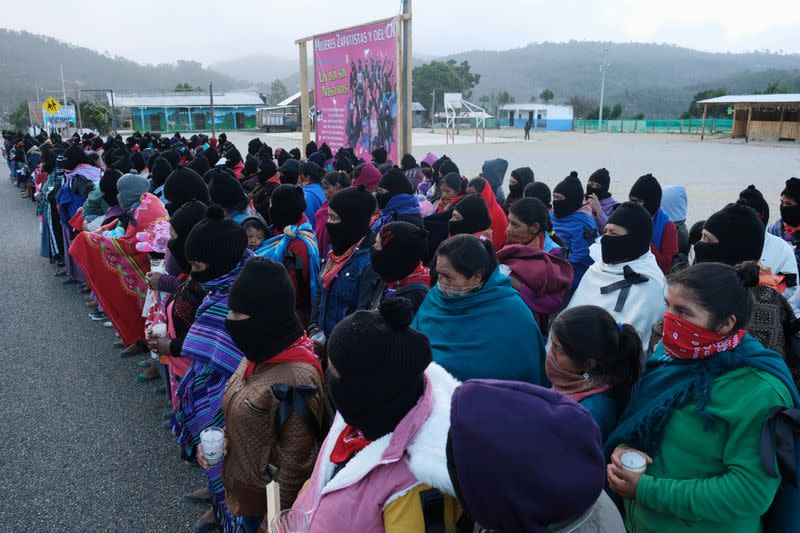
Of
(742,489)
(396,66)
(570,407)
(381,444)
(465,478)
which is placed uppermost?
(396,66)

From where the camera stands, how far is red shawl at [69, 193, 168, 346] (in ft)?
16.3

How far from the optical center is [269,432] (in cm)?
226

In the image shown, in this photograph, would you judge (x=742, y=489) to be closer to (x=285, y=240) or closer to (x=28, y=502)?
(x=285, y=240)

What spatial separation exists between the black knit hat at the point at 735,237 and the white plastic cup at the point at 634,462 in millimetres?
1575

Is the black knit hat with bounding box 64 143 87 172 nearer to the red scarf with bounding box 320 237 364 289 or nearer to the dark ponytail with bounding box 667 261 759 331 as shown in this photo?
the red scarf with bounding box 320 237 364 289

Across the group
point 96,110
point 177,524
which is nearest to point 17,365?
point 177,524

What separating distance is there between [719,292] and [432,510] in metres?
1.19

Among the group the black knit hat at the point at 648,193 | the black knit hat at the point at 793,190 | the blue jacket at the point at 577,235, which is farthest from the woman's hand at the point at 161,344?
the black knit hat at the point at 793,190

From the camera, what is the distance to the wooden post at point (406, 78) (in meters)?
8.62

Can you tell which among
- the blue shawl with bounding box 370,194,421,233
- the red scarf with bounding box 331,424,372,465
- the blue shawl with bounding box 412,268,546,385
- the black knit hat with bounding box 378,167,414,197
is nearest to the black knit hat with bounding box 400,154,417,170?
the black knit hat with bounding box 378,167,414,197

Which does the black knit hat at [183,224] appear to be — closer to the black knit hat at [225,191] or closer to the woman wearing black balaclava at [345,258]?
the woman wearing black balaclava at [345,258]

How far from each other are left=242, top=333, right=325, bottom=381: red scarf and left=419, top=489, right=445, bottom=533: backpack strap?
96cm

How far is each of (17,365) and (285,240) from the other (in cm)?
335

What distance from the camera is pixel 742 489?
1.72 metres
